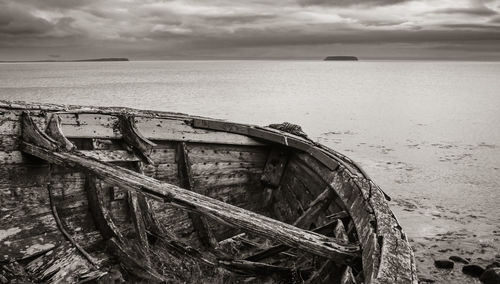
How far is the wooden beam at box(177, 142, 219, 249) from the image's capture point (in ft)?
15.7

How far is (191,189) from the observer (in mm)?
5027

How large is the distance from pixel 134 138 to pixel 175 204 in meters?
2.20

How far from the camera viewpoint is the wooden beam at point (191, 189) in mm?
4781

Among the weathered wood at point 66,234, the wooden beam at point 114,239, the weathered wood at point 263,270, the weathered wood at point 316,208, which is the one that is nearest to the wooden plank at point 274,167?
the weathered wood at point 316,208

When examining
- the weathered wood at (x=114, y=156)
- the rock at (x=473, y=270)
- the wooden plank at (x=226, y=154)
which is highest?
the weathered wood at (x=114, y=156)

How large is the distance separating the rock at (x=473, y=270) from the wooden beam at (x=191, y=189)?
3.72 meters

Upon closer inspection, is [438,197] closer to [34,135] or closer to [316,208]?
[316,208]

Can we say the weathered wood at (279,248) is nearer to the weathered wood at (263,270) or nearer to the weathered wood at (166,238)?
the weathered wood at (263,270)

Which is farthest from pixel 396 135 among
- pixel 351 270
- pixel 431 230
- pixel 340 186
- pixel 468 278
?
pixel 351 270

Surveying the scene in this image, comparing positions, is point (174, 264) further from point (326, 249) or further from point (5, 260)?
point (326, 249)

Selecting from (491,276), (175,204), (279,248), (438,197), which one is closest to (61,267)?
(175,204)

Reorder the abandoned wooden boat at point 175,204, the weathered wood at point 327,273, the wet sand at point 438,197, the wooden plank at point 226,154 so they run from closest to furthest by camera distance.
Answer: the abandoned wooden boat at point 175,204
the weathered wood at point 327,273
the wooden plank at point 226,154
the wet sand at point 438,197

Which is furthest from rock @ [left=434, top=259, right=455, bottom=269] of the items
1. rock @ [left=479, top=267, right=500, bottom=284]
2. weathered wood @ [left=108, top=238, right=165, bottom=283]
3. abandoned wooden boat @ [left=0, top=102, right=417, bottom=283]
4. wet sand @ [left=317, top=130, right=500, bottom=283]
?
weathered wood @ [left=108, top=238, right=165, bottom=283]

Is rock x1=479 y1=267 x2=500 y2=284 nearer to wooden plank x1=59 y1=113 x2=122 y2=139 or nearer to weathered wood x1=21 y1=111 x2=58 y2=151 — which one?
wooden plank x1=59 y1=113 x2=122 y2=139
